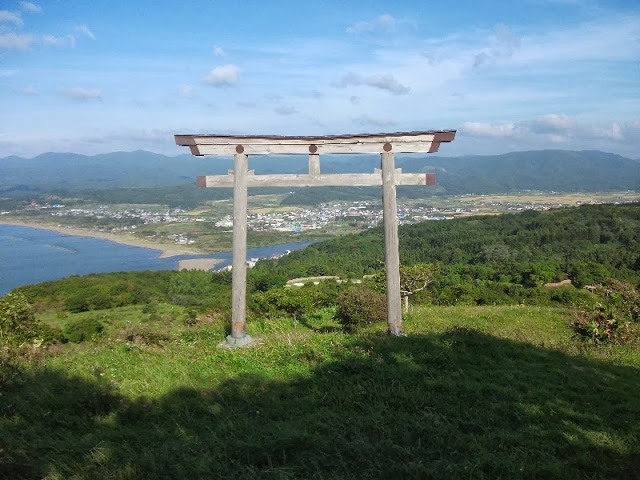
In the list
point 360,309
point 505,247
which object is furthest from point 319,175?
point 505,247

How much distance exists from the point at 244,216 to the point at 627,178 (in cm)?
21735

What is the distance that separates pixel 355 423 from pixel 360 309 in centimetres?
445

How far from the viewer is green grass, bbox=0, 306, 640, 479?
3031mm

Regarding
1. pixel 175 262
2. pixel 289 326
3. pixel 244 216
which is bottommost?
pixel 175 262

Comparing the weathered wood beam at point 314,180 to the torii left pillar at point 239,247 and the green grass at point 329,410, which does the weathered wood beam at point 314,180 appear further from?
the green grass at point 329,410

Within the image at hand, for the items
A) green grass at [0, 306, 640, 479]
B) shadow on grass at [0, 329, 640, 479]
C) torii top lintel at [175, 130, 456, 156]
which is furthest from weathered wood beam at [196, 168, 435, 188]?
shadow on grass at [0, 329, 640, 479]

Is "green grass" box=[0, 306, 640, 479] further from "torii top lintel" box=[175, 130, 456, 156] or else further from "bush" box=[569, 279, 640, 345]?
"torii top lintel" box=[175, 130, 456, 156]

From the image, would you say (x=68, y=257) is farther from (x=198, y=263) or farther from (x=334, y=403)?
(x=334, y=403)

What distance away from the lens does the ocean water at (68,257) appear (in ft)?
187

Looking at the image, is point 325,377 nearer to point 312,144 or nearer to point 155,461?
point 155,461

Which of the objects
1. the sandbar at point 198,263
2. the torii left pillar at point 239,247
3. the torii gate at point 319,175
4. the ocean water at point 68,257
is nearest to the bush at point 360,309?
the torii gate at point 319,175

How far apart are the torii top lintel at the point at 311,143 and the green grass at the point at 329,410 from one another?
2604mm

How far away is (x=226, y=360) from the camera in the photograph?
553 cm

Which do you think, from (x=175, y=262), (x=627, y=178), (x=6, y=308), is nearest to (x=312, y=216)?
(x=175, y=262)
